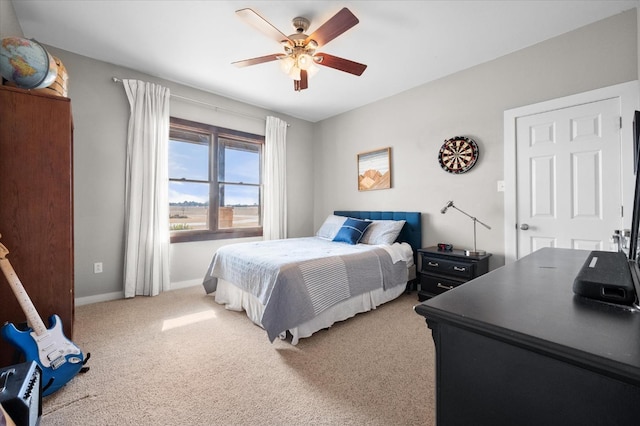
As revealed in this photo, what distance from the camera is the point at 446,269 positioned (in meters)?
2.90

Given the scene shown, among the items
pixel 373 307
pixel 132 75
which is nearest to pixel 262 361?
pixel 373 307

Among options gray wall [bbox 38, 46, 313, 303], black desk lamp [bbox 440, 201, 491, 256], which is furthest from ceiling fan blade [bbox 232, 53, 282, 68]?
black desk lamp [bbox 440, 201, 491, 256]

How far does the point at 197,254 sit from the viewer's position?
12.3 ft

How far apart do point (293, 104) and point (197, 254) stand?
2.61 metres

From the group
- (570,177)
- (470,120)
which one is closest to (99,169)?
(470,120)

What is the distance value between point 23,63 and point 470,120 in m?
3.78

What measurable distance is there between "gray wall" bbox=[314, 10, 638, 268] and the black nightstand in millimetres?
371

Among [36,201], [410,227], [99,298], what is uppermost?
[36,201]

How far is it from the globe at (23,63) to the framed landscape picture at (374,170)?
11.2 feet

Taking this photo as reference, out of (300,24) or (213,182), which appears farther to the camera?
(213,182)

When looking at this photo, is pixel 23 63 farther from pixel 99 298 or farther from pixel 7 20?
pixel 99 298

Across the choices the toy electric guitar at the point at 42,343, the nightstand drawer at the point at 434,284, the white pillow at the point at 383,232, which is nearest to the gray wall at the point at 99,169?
the toy electric guitar at the point at 42,343

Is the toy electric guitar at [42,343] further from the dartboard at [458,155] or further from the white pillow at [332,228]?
the dartboard at [458,155]

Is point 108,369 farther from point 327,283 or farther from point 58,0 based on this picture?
point 58,0
